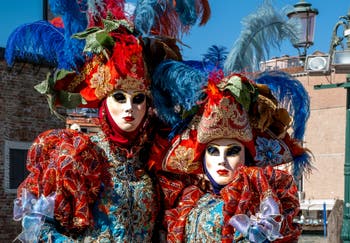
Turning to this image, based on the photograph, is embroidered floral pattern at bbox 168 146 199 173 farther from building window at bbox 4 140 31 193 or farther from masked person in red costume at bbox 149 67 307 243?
building window at bbox 4 140 31 193

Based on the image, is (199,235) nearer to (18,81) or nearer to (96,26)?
A: (96,26)

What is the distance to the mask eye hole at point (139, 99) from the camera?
3705 mm

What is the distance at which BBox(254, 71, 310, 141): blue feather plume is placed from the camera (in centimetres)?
392

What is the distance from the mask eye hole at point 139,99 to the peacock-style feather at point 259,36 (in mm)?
517

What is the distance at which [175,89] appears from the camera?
3.66 m

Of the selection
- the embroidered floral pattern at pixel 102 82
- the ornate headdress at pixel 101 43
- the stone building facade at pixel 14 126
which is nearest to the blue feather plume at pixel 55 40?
the ornate headdress at pixel 101 43

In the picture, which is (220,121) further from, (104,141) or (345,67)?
(345,67)

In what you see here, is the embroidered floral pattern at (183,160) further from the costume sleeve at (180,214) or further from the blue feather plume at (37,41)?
the blue feather plume at (37,41)

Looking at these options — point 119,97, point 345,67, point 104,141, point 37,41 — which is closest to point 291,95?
point 119,97

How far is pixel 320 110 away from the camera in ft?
99.5

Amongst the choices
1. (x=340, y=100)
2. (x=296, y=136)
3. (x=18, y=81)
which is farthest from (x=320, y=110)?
(x=296, y=136)

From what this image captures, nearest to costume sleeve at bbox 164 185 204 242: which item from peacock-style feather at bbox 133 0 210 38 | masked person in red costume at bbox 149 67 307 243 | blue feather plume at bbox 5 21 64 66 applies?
masked person in red costume at bbox 149 67 307 243

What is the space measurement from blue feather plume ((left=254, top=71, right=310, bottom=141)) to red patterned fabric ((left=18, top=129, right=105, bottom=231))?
110cm

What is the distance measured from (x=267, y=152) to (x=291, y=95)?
419 mm
